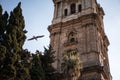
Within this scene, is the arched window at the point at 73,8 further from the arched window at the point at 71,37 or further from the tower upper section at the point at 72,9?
the arched window at the point at 71,37

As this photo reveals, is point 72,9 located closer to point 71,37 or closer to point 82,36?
point 71,37

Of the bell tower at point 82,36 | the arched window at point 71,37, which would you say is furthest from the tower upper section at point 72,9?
the arched window at point 71,37

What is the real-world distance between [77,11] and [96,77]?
14.1 meters

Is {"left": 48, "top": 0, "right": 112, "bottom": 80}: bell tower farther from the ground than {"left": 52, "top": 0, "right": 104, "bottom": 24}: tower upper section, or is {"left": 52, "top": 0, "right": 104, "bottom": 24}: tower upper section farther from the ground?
{"left": 52, "top": 0, "right": 104, "bottom": 24}: tower upper section

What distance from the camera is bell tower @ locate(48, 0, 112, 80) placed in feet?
88.5

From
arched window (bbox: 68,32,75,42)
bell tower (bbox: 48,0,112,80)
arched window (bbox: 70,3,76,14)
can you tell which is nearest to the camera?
bell tower (bbox: 48,0,112,80)

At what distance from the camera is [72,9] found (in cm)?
3797

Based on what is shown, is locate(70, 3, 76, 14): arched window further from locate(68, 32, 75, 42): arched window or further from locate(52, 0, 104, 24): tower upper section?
locate(68, 32, 75, 42): arched window

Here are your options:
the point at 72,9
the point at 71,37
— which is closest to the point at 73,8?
the point at 72,9

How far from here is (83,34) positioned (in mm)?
31328

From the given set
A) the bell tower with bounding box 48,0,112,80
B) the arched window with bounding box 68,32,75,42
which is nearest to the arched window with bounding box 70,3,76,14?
the bell tower with bounding box 48,0,112,80

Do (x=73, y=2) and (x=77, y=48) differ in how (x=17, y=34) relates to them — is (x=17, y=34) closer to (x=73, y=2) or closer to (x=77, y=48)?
(x=77, y=48)

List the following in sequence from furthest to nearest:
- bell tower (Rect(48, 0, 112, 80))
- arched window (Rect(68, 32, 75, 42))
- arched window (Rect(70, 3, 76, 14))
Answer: arched window (Rect(70, 3, 76, 14)) → arched window (Rect(68, 32, 75, 42)) → bell tower (Rect(48, 0, 112, 80))

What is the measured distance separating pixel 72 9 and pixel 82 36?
814cm
